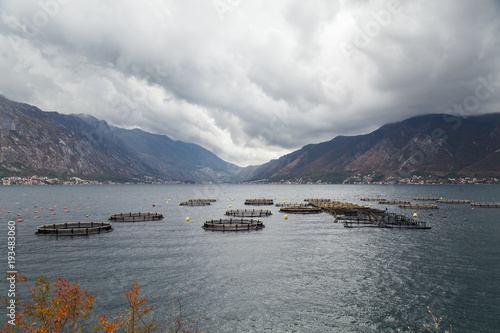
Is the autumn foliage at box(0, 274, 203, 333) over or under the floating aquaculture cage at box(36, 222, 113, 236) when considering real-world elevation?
over

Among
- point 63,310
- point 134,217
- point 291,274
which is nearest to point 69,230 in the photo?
point 134,217

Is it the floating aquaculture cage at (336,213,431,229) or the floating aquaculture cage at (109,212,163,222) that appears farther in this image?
the floating aquaculture cage at (109,212,163,222)

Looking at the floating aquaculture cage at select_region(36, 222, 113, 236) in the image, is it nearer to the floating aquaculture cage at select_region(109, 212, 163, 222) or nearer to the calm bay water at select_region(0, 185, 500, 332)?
the calm bay water at select_region(0, 185, 500, 332)

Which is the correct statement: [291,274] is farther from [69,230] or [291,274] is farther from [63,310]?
[69,230]

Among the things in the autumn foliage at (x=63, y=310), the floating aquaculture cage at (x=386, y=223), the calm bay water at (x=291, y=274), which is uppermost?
the autumn foliage at (x=63, y=310)

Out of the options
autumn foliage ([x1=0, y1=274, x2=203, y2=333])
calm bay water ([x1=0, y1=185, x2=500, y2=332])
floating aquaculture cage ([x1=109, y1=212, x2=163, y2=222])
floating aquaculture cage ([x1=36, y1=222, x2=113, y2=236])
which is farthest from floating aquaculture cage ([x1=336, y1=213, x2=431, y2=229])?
autumn foliage ([x1=0, y1=274, x2=203, y2=333])

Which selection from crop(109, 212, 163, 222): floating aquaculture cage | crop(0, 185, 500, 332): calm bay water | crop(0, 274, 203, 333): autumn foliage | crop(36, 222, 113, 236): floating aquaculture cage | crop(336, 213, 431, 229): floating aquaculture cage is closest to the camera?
crop(0, 274, 203, 333): autumn foliage

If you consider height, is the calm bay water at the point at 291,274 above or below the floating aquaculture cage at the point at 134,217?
below

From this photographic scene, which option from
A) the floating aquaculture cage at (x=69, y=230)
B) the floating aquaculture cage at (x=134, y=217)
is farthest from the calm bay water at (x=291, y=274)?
the floating aquaculture cage at (x=134, y=217)

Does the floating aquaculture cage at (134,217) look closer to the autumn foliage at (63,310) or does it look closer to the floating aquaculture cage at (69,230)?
the floating aquaculture cage at (69,230)

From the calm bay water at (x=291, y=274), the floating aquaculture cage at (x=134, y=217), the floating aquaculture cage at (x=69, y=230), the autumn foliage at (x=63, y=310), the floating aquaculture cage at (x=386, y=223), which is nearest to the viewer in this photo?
the autumn foliage at (x=63, y=310)

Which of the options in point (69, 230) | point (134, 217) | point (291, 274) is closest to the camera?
point (291, 274)
